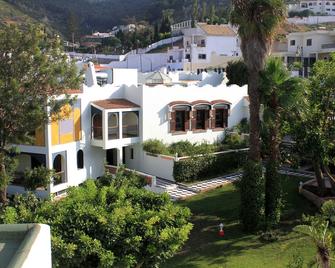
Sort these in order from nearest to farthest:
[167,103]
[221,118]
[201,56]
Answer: [167,103], [221,118], [201,56]

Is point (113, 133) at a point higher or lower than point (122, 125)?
lower

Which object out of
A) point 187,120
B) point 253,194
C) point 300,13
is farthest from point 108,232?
point 300,13

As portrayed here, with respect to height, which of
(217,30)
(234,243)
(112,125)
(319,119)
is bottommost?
(234,243)

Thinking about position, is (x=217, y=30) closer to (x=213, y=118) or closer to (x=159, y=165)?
(x=213, y=118)

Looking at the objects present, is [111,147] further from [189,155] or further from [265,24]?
[265,24]

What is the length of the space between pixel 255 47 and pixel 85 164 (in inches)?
555

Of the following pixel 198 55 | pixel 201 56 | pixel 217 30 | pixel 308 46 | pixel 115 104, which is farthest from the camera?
pixel 217 30

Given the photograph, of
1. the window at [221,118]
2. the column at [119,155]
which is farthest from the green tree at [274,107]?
the window at [221,118]

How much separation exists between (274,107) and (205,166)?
10.2 m

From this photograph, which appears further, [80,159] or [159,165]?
[159,165]

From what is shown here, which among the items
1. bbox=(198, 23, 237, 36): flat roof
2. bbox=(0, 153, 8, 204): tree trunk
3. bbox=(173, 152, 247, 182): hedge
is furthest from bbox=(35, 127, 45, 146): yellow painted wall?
bbox=(198, 23, 237, 36): flat roof

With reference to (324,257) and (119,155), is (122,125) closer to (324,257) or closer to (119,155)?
(119,155)

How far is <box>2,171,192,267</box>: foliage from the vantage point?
11.1m

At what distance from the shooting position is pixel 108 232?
38.2ft
